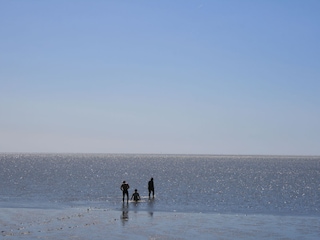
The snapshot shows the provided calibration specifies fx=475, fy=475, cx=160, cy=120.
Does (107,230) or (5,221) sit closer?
(107,230)

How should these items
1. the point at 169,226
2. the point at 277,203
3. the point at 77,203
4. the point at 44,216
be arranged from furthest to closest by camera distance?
the point at 277,203
the point at 77,203
the point at 44,216
the point at 169,226

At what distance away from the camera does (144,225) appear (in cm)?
2345

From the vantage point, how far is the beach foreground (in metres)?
20.8

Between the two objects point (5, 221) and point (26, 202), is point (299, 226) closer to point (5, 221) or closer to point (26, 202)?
point (5, 221)

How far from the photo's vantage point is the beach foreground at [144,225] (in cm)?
2084

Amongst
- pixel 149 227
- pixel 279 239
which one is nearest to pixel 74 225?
pixel 149 227

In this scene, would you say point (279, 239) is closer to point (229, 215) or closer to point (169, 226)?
Answer: point (169, 226)

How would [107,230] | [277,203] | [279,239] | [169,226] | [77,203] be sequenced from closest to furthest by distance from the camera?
[279,239], [107,230], [169,226], [77,203], [277,203]

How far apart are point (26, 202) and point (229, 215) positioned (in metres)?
15.3

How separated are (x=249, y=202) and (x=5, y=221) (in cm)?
2066

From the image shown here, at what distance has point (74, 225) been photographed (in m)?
23.2

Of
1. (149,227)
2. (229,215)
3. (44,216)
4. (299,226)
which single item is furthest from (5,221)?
(299,226)

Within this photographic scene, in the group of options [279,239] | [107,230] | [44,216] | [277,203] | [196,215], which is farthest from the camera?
[277,203]

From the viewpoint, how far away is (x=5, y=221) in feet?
79.3
